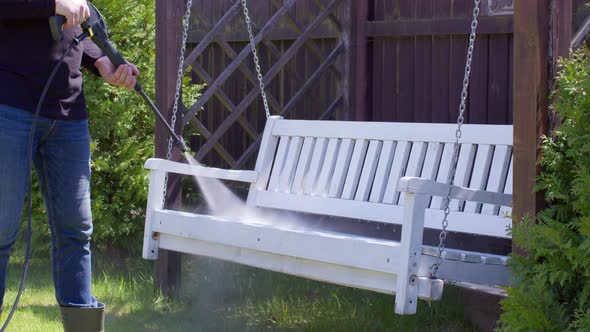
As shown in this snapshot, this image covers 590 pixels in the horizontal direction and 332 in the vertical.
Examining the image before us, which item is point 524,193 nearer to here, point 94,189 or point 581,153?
point 581,153

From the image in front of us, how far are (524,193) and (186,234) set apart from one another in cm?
177

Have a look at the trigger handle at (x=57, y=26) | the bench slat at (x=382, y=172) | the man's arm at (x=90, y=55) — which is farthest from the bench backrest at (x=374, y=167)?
the trigger handle at (x=57, y=26)

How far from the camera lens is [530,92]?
3.18 meters

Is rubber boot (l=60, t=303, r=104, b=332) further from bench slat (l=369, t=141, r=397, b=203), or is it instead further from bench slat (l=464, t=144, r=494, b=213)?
bench slat (l=464, t=144, r=494, b=213)

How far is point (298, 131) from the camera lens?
5051 millimetres

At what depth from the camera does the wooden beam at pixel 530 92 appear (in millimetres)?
3170

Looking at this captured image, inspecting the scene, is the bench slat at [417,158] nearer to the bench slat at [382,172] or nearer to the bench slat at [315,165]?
the bench slat at [382,172]

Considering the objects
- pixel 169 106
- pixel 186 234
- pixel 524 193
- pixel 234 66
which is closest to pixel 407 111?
pixel 234 66

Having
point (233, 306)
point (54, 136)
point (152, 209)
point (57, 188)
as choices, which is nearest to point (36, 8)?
point (54, 136)

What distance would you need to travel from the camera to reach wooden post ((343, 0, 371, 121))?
6.15 m

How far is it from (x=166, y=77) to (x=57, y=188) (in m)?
1.75

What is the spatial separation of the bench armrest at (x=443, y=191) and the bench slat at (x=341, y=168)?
1.20m

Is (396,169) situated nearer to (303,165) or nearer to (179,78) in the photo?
(303,165)

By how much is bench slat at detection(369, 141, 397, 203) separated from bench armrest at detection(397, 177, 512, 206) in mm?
915
